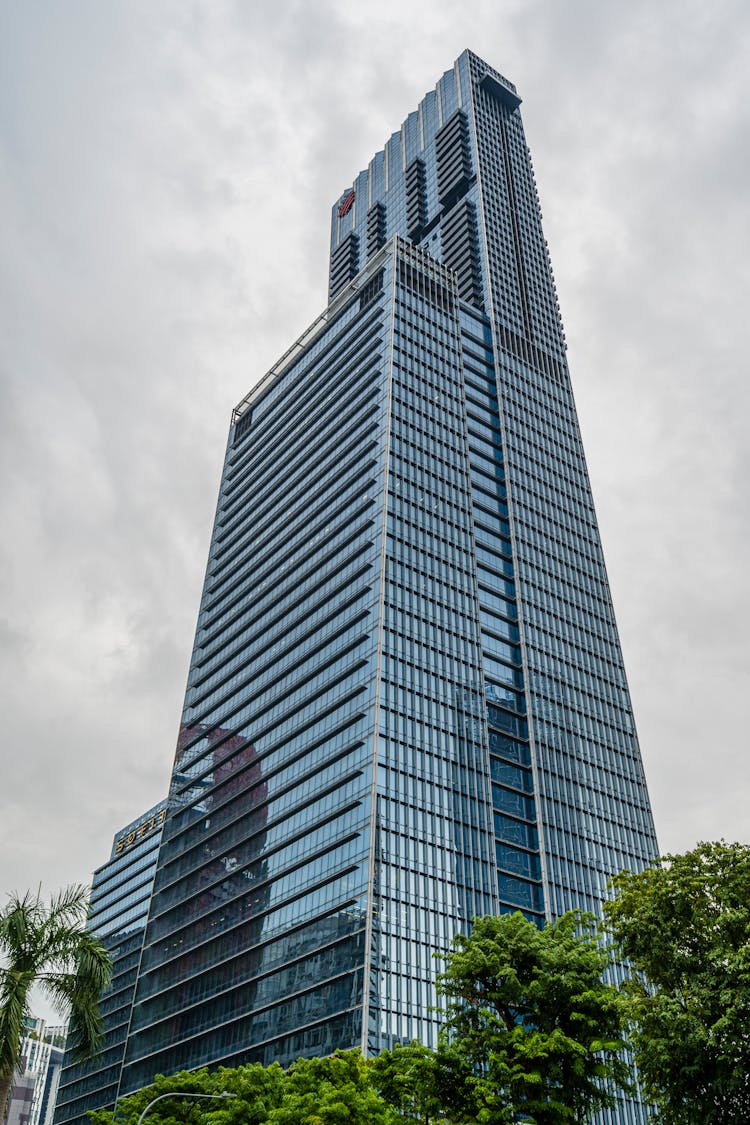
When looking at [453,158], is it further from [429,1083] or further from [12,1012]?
[12,1012]

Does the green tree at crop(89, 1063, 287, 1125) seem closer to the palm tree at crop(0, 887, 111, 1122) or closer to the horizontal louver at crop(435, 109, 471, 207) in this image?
the palm tree at crop(0, 887, 111, 1122)

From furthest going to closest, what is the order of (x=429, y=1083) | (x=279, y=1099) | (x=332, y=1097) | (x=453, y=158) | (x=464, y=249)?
(x=453, y=158) < (x=464, y=249) < (x=279, y=1099) < (x=332, y=1097) < (x=429, y=1083)

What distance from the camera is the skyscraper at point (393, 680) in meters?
97.6

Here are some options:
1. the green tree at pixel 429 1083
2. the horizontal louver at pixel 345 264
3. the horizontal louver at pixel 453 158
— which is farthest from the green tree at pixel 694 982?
the horizontal louver at pixel 345 264

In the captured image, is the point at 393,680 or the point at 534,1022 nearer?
the point at 534,1022

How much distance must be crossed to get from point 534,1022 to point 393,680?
223 ft

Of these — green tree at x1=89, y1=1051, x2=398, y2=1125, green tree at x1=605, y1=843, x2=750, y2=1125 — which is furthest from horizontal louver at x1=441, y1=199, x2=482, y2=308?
green tree at x1=605, y1=843, x2=750, y2=1125

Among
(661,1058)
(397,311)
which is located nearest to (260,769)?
(397,311)

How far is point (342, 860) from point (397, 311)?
76.2m

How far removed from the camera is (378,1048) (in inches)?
3292

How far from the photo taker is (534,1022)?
3806 cm

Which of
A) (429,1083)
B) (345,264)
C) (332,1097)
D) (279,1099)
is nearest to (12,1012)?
(429,1083)

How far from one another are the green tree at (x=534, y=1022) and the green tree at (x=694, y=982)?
1451mm

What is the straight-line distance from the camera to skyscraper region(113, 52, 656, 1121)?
9762 cm
